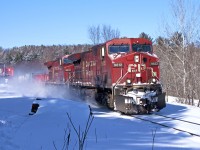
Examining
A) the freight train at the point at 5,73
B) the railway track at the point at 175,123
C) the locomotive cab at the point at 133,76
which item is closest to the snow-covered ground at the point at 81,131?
the railway track at the point at 175,123

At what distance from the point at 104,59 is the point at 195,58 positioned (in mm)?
16712

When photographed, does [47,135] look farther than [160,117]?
No

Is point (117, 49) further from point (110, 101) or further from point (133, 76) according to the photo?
point (110, 101)

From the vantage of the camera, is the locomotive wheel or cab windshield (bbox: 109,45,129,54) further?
cab windshield (bbox: 109,45,129,54)

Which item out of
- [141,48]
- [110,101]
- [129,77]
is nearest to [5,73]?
[110,101]

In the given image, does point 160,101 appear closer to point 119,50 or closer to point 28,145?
point 119,50

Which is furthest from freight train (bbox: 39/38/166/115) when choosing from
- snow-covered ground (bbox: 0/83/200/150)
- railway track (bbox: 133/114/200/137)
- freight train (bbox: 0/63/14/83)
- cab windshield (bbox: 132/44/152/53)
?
freight train (bbox: 0/63/14/83)

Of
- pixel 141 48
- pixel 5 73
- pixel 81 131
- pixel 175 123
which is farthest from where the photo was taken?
pixel 5 73

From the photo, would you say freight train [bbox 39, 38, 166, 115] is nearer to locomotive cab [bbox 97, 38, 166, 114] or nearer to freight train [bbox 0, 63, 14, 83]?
locomotive cab [bbox 97, 38, 166, 114]

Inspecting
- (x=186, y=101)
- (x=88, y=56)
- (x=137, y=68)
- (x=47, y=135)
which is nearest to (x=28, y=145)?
(x=47, y=135)

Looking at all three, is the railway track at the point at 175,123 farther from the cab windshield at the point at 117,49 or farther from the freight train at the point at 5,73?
the freight train at the point at 5,73

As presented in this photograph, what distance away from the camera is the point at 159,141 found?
28.2ft

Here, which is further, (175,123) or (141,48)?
(141,48)

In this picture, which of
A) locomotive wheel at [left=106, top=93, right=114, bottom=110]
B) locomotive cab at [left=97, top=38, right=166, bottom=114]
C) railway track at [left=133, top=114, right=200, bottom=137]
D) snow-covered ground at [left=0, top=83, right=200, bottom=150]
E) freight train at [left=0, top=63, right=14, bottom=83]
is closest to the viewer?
snow-covered ground at [left=0, top=83, right=200, bottom=150]
